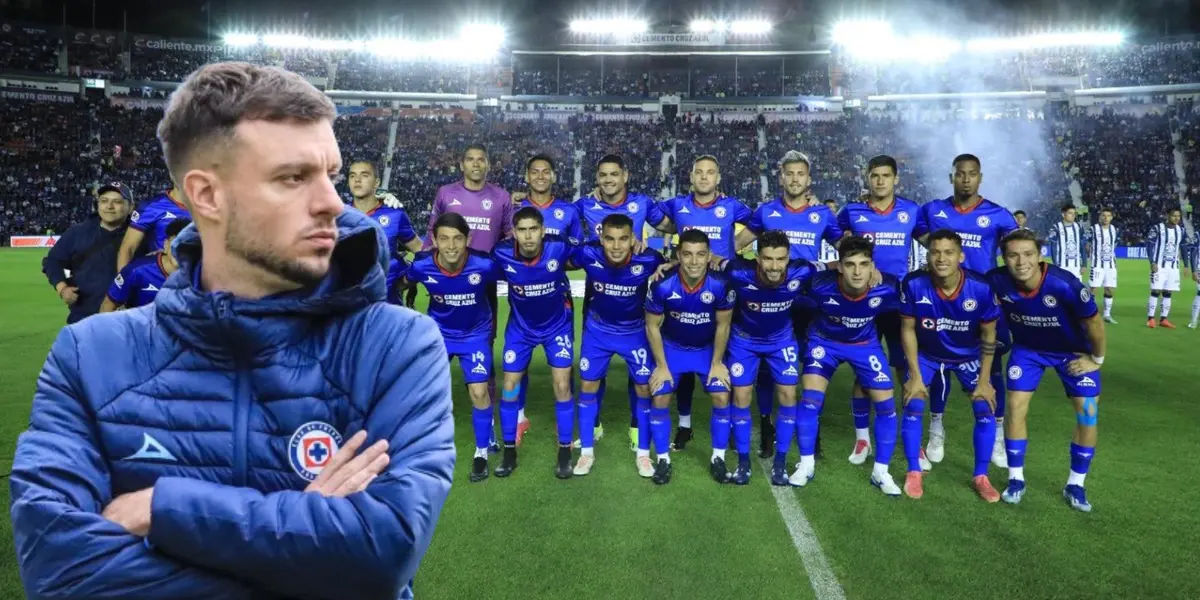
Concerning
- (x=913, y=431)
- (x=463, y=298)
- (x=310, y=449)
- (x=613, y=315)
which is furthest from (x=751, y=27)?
(x=310, y=449)

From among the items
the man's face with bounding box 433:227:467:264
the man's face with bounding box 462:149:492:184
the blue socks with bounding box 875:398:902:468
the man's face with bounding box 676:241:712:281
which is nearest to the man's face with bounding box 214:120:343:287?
the man's face with bounding box 676:241:712:281

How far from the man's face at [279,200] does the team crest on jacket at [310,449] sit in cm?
29

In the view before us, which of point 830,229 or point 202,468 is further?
point 830,229

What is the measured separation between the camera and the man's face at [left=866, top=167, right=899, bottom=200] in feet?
20.4

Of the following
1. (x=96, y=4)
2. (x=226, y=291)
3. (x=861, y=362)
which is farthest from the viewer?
(x=96, y=4)

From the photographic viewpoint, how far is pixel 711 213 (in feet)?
21.9

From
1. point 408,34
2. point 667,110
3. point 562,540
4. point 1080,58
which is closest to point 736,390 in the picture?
point 562,540

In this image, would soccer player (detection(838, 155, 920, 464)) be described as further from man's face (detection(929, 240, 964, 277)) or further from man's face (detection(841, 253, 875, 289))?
man's face (detection(841, 253, 875, 289))

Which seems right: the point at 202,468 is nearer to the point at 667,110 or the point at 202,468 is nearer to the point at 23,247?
the point at 23,247

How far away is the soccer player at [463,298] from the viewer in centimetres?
578

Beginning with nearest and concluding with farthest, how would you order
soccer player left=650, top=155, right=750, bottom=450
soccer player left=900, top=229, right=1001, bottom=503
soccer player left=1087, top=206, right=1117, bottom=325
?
1. soccer player left=900, top=229, right=1001, bottom=503
2. soccer player left=650, top=155, right=750, bottom=450
3. soccer player left=1087, top=206, right=1117, bottom=325

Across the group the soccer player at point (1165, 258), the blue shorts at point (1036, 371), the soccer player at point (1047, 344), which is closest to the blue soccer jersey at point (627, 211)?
the soccer player at point (1047, 344)

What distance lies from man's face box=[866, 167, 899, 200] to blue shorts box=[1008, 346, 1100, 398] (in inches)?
70.3

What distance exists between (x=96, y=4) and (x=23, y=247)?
778 inches
